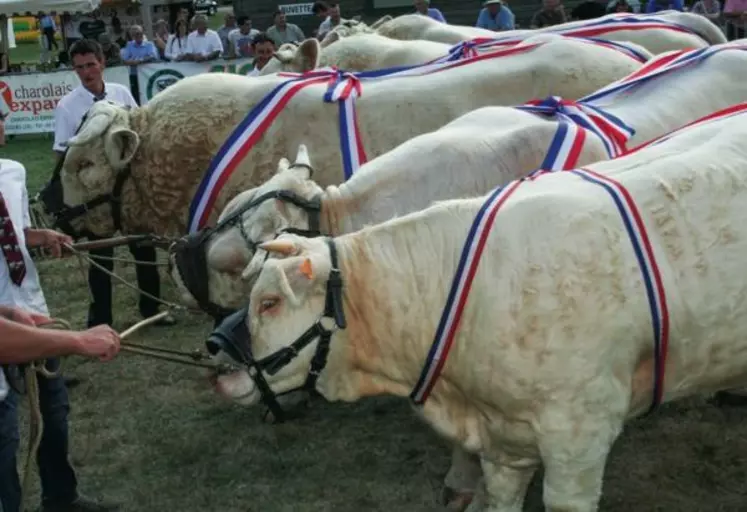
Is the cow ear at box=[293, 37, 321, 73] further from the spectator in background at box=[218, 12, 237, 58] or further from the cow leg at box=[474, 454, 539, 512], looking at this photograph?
the spectator in background at box=[218, 12, 237, 58]

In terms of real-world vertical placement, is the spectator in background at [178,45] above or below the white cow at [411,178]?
below

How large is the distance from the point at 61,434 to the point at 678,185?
3.01m

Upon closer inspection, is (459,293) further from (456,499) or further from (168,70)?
(168,70)

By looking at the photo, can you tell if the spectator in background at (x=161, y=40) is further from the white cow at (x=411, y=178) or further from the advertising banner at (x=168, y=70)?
the white cow at (x=411, y=178)

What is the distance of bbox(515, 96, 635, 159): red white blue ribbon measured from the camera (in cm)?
482

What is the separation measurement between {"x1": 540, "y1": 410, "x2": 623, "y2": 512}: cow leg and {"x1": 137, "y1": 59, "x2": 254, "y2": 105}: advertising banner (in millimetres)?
14630

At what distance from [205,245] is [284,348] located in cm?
172

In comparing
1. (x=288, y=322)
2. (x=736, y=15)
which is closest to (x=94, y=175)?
(x=288, y=322)

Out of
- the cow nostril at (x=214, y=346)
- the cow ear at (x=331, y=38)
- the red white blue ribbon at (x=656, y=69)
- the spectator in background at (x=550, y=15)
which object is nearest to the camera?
the cow nostril at (x=214, y=346)

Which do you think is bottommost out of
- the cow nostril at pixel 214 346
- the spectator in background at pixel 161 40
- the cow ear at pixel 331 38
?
the spectator in background at pixel 161 40

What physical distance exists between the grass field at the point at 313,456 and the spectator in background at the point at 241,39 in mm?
12603

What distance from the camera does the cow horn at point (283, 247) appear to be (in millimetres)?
3475

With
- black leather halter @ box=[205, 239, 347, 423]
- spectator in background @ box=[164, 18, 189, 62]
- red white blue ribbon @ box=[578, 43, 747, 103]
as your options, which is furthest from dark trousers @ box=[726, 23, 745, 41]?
black leather halter @ box=[205, 239, 347, 423]

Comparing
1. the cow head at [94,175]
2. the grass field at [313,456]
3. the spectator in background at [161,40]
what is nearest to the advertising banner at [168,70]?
the spectator in background at [161,40]
